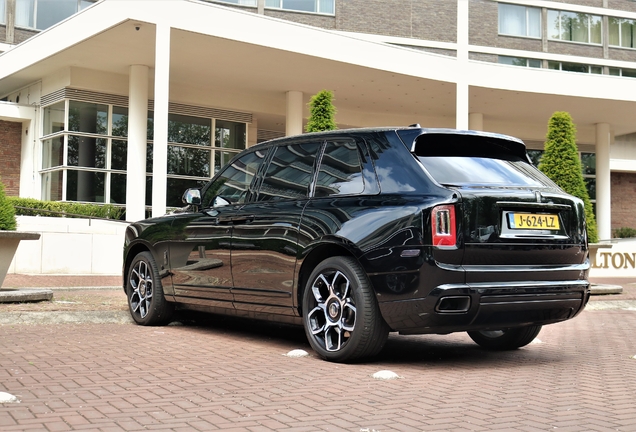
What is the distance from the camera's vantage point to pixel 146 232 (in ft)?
26.5

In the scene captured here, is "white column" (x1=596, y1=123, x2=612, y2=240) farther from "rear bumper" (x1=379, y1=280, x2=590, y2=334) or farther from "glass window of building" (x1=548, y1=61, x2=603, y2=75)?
"rear bumper" (x1=379, y1=280, x2=590, y2=334)

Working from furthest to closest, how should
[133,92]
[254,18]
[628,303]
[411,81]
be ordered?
1. [411,81]
2. [133,92]
3. [254,18]
4. [628,303]

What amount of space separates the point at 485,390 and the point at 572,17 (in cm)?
4544

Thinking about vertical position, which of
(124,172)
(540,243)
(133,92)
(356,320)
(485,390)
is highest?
(133,92)

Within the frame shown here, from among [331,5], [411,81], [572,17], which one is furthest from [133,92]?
[572,17]

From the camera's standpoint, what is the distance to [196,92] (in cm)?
2472

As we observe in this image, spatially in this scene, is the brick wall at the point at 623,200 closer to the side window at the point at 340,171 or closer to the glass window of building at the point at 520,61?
the glass window of building at the point at 520,61

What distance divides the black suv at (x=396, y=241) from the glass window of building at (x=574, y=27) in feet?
139

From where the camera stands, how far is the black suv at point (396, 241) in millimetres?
5316

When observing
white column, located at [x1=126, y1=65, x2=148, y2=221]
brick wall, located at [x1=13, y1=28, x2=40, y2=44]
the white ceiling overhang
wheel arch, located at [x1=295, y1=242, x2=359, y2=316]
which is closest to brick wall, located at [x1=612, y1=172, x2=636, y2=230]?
the white ceiling overhang

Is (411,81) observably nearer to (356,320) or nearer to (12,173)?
(12,173)

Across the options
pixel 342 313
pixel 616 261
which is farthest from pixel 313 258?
pixel 616 261

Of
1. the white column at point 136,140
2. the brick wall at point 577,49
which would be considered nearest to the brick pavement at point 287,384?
the white column at point 136,140

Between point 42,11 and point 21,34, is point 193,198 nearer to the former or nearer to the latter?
point 42,11
